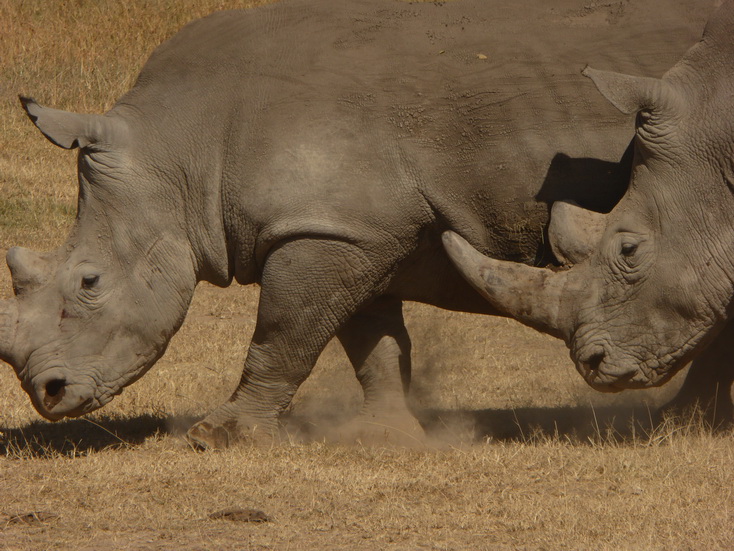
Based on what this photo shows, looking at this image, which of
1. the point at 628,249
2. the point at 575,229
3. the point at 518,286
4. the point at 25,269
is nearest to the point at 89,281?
the point at 25,269

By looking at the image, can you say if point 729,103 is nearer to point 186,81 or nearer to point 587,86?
point 587,86

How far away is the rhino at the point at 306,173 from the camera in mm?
5711

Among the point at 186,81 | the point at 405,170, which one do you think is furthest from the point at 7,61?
the point at 405,170

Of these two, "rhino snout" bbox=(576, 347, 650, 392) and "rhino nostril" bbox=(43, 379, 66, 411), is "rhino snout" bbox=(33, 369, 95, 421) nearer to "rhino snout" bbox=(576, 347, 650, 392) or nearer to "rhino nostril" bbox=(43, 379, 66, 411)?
"rhino nostril" bbox=(43, 379, 66, 411)

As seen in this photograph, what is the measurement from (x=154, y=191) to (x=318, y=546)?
2.32 m

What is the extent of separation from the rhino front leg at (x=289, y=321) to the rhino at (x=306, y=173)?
1 cm

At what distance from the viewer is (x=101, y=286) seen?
6047 mm

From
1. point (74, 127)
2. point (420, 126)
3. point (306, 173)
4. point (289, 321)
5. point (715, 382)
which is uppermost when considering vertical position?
point (74, 127)

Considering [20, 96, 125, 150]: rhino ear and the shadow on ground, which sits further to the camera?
the shadow on ground

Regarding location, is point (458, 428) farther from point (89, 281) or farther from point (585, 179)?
point (89, 281)

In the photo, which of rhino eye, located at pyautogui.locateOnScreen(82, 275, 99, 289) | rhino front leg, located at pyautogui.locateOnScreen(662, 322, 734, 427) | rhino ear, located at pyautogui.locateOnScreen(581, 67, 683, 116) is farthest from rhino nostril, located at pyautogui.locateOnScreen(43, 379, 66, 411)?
rhino front leg, located at pyautogui.locateOnScreen(662, 322, 734, 427)

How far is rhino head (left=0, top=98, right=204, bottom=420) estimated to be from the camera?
6031mm

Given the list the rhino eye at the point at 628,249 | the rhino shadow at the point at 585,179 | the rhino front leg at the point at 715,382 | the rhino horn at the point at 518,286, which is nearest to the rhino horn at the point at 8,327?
the rhino horn at the point at 518,286

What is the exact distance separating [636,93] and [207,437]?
276 centimetres
